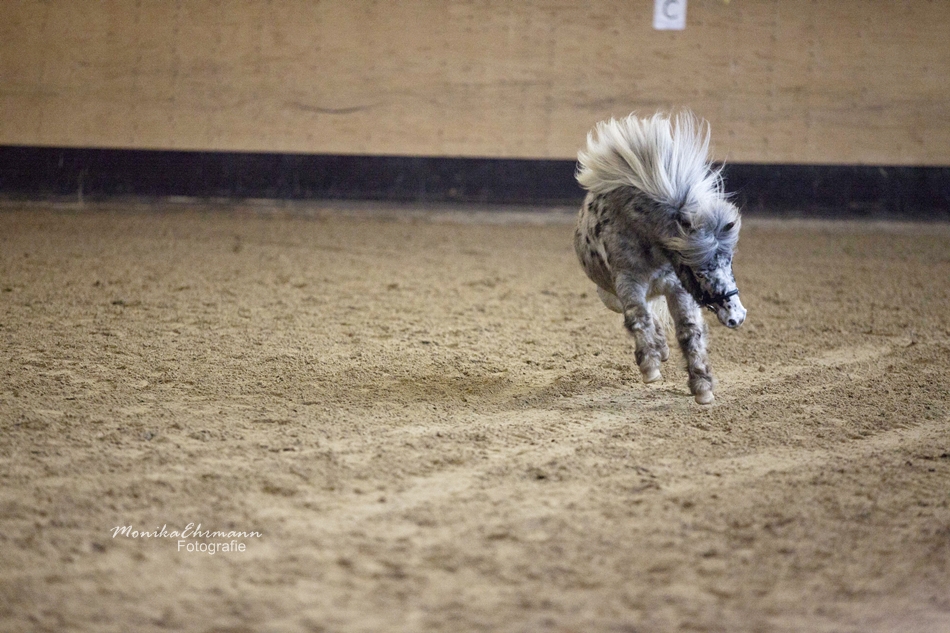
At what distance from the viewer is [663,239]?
14.8 ft

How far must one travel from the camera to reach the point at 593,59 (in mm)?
10281

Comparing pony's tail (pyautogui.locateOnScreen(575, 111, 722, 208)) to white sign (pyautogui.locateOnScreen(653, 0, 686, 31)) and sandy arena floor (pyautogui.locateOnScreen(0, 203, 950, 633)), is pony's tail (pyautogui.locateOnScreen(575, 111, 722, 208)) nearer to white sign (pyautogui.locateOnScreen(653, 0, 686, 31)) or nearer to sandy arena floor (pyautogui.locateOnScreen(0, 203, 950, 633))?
sandy arena floor (pyautogui.locateOnScreen(0, 203, 950, 633))

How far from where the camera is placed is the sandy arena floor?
2688mm

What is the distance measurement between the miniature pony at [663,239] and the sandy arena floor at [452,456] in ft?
1.38

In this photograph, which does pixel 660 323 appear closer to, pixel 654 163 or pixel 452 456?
pixel 654 163

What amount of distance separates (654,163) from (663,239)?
1.61 ft

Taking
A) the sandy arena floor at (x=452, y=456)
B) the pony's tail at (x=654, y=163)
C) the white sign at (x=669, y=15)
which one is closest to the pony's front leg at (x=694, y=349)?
the sandy arena floor at (x=452, y=456)

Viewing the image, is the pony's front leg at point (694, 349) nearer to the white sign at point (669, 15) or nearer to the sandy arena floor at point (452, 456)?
the sandy arena floor at point (452, 456)

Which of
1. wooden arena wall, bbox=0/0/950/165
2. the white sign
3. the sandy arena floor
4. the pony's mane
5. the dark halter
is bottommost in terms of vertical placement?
the sandy arena floor

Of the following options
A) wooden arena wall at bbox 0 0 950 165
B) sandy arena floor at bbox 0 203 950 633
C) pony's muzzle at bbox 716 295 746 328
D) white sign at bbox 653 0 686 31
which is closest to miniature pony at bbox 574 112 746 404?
pony's muzzle at bbox 716 295 746 328

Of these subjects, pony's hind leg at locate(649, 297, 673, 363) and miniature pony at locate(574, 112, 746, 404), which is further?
pony's hind leg at locate(649, 297, 673, 363)

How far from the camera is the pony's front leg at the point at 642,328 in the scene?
4469mm

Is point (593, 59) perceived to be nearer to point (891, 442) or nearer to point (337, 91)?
point (337, 91)

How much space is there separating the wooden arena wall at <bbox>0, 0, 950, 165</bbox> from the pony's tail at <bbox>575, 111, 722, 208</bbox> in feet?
17.8
